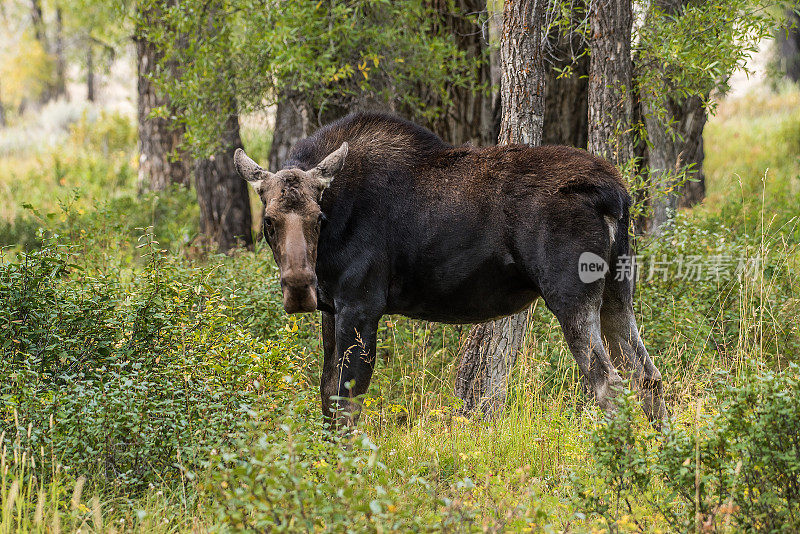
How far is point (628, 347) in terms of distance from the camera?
5805 mm

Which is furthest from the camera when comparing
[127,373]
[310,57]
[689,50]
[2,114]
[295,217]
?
[2,114]

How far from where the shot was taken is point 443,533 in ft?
11.8

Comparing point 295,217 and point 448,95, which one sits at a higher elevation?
point 448,95

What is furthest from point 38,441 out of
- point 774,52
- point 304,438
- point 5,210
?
point 774,52

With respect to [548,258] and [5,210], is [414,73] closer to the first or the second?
[548,258]

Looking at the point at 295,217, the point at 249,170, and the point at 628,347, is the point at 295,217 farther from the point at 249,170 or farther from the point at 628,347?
the point at 628,347

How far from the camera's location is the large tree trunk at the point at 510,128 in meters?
6.67

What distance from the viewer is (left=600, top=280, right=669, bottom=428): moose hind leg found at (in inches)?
224

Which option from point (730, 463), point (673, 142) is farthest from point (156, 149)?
point (730, 463)

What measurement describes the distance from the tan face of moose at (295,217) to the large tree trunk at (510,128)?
186 cm

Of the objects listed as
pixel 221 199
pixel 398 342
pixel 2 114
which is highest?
pixel 2 114

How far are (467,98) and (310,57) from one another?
106 inches

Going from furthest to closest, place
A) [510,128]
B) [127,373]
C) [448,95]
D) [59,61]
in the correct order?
[59,61]
[448,95]
[510,128]
[127,373]

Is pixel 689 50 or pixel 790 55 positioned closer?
pixel 689 50
